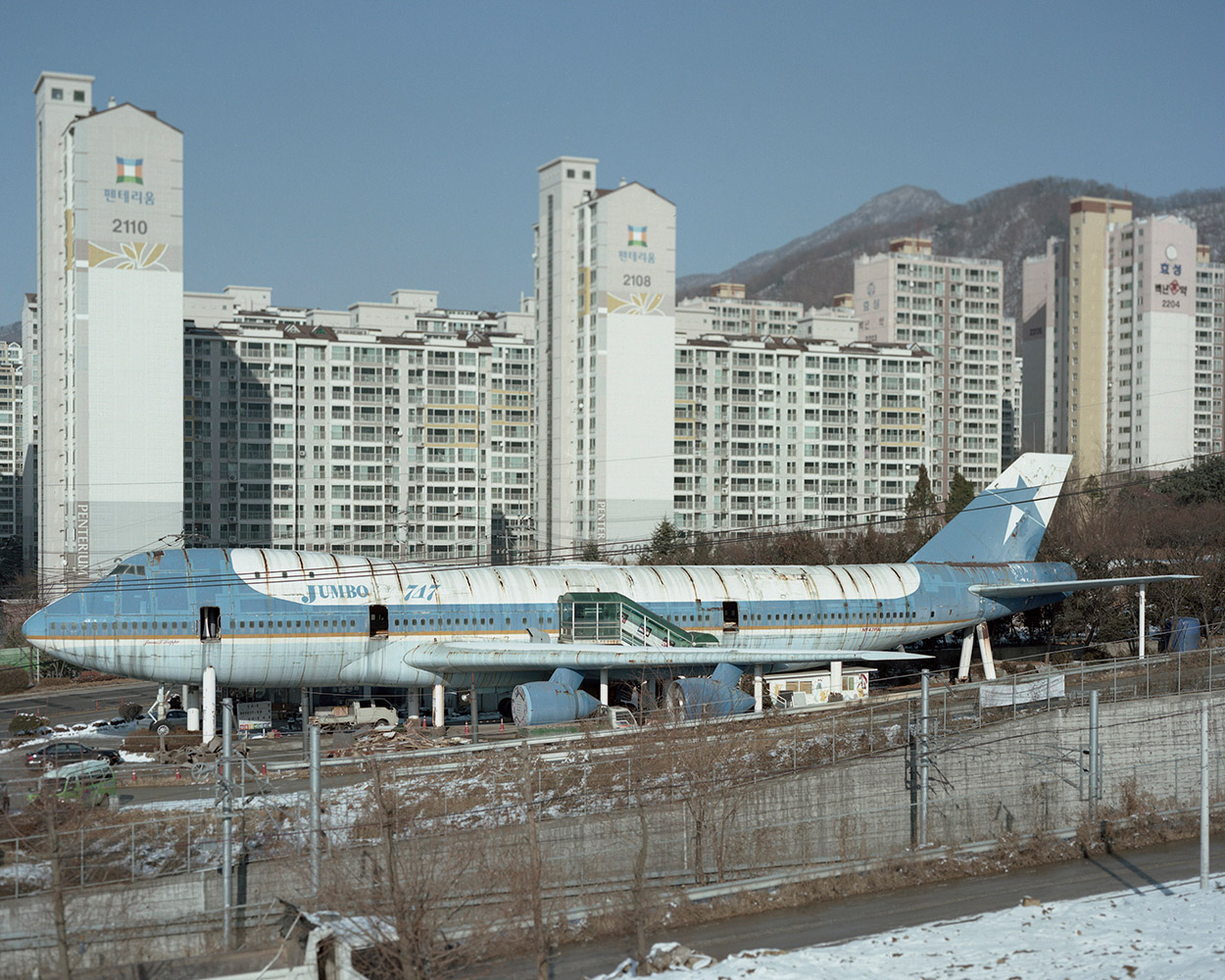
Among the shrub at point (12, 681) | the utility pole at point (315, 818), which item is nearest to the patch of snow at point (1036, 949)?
the utility pole at point (315, 818)

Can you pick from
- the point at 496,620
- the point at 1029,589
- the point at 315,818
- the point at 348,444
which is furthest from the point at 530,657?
the point at 348,444

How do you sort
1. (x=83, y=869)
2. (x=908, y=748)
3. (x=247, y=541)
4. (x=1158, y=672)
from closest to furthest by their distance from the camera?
(x=83, y=869), (x=908, y=748), (x=1158, y=672), (x=247, y=541)

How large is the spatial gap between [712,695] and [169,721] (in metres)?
22.6

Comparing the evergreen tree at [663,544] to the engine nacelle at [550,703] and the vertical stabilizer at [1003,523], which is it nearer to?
the vertical stabilizer at [1003,523]

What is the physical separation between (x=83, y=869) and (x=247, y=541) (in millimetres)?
107313

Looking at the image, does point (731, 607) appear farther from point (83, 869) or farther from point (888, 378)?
point (888, 378)

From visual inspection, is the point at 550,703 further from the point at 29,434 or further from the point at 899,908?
the point at 29,434

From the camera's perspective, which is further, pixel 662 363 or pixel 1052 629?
pixel 662 363

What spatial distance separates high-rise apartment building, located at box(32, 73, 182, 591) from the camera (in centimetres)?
10975

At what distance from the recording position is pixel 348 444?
474 feet

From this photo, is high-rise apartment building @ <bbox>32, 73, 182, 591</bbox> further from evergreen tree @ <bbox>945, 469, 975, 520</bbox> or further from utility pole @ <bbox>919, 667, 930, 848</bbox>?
utility pole @ <bbox>919, 667, 930, 848</bbox>

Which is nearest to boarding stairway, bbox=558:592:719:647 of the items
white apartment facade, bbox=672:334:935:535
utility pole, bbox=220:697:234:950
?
utility pole, bbox=220:697:234:950

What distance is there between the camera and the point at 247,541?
135m

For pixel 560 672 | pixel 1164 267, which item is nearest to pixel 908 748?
pixel 560 672
